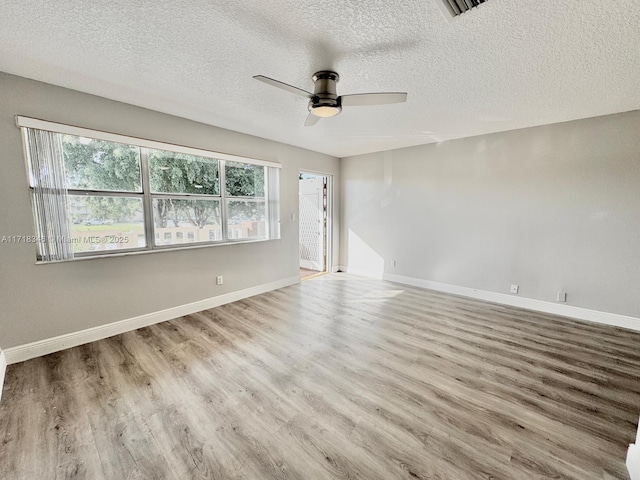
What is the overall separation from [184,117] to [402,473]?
403 cm

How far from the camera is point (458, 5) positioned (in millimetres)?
1427

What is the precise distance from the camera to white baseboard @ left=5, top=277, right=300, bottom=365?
2.41m

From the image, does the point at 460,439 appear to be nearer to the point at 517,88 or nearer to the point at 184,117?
the point at 517,88

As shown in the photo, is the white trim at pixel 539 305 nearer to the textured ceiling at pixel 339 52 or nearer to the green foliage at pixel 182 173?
the textured ceiling at pixel 339 52

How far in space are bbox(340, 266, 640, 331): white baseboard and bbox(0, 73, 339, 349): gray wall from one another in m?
3.17

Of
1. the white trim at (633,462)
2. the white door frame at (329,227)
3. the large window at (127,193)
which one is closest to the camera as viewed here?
the white trim at (633,462)

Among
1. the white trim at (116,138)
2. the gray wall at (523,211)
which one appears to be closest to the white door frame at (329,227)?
the gray wall at (523,211)

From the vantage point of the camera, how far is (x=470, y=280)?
13.8 ft

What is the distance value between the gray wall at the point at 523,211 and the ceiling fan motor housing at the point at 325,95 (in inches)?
117

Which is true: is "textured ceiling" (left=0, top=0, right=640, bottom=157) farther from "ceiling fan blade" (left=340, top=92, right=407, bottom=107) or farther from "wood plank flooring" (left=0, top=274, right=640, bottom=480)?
"wood plank flooring" (left=0, top=274, right=640, bottom=480)

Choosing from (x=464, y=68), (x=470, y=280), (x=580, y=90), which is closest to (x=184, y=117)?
(x=464, y=68)

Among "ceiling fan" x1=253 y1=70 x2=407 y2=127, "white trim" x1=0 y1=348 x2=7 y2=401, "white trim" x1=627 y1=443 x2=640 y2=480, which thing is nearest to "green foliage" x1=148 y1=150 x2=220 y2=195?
"white trim" x1=0 y1=348 x2=7 y2=401

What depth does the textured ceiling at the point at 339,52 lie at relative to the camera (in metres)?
1.51

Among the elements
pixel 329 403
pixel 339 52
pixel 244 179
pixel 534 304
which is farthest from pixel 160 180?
pixel 534 304
